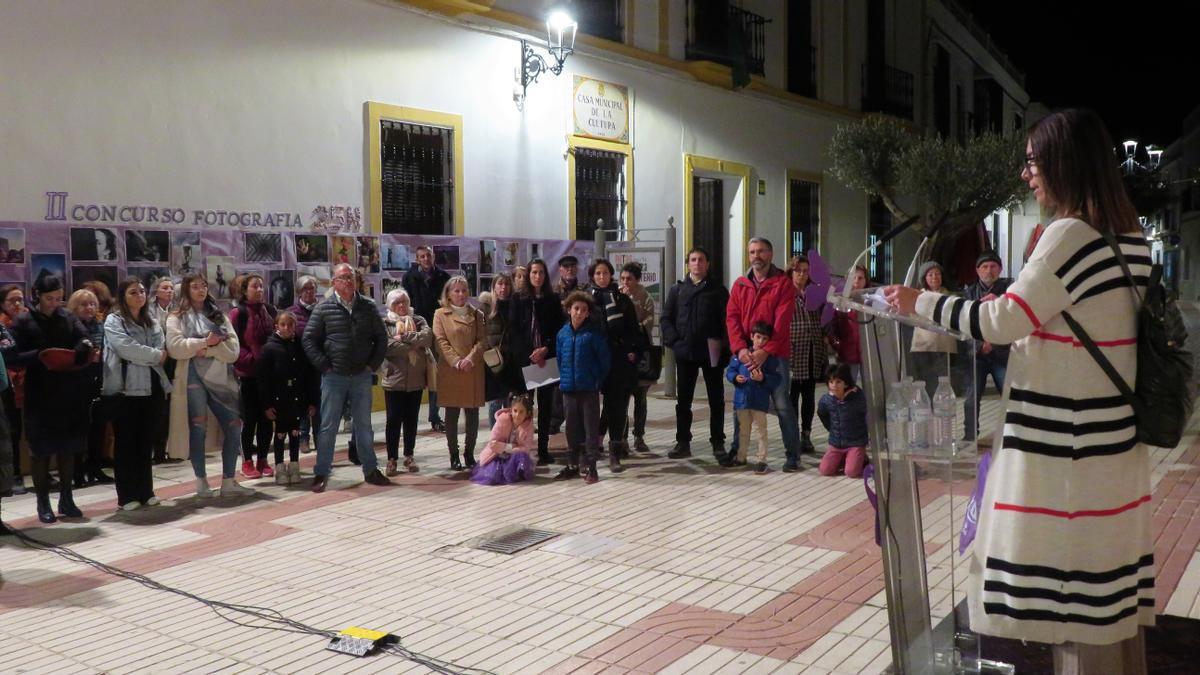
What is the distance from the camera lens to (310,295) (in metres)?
9.27

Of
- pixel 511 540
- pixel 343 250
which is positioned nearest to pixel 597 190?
pixel 343 250

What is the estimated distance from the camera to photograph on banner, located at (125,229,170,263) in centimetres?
949

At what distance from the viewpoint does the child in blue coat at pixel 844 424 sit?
8.16 m

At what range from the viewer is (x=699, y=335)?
8.88m

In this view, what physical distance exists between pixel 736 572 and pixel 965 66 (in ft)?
90.0

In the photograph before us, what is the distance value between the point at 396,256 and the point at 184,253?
263 centimetres

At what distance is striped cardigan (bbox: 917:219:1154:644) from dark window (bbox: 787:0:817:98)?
17.9 metres

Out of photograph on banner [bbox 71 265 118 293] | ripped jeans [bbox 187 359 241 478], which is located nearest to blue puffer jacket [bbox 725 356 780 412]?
ripped jeans [bbox 187 359 241 478]

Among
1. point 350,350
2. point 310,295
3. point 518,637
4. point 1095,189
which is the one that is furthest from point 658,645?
point 310,295

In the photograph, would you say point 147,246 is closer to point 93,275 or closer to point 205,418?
point 93,275

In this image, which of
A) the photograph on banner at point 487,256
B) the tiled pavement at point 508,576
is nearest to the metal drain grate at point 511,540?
the tiled pavement at point 508,576

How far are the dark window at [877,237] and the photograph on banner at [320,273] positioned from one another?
14733 mm

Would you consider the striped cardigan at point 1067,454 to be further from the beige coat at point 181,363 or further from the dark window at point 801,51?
the dark window at point 801,51

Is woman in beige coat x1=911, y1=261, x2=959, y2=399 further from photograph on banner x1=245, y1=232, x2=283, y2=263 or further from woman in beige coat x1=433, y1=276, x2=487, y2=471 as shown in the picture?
photograph on banner x1=245, y1=232, x2=283, y2=263
